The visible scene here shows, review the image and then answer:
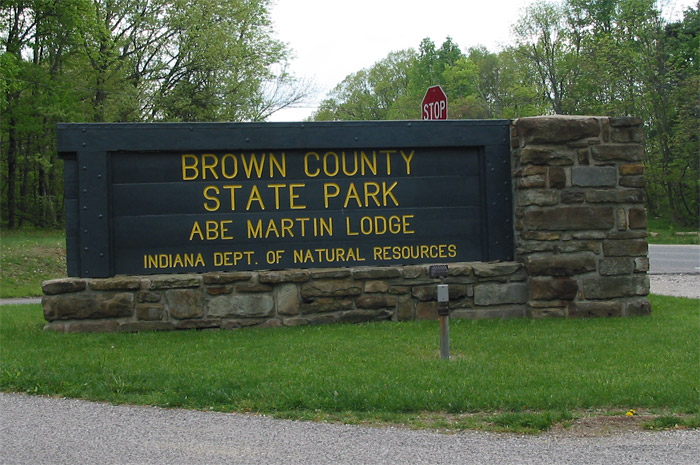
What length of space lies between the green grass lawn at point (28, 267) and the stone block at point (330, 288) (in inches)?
416

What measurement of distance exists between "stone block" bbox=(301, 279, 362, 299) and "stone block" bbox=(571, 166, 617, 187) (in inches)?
110

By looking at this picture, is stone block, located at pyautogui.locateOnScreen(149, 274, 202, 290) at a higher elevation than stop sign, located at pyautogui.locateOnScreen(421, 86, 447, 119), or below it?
below

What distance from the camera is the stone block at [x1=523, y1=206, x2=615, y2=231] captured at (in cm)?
930

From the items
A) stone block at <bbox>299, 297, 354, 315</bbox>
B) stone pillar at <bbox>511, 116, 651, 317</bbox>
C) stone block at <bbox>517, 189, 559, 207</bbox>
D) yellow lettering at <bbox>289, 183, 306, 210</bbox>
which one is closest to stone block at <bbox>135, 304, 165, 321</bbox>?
stone block at <bbox>299, 297, 354, 315</bbox>

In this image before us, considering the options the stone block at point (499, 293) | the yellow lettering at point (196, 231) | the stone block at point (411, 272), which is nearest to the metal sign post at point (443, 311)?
the stone block at point (411, 272)

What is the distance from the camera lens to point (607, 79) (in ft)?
139

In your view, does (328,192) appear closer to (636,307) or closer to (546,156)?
(546,156)

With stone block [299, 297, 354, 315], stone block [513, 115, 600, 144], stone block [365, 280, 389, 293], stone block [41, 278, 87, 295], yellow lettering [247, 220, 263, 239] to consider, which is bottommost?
stone block [299, 297, 354, 315]

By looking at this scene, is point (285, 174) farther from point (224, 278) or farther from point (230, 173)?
point (224, 278)

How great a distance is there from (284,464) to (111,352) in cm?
356

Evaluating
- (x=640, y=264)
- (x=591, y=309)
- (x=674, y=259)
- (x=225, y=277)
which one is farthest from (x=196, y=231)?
(x=674, y=259)

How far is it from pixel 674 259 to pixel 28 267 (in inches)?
682

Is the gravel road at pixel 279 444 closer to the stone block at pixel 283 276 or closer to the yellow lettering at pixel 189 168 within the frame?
the stone block at pixel 283 276

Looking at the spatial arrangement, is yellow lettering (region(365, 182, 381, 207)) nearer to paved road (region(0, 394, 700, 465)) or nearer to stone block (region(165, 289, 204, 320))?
stone block (region(165, 289, 204, 320))
